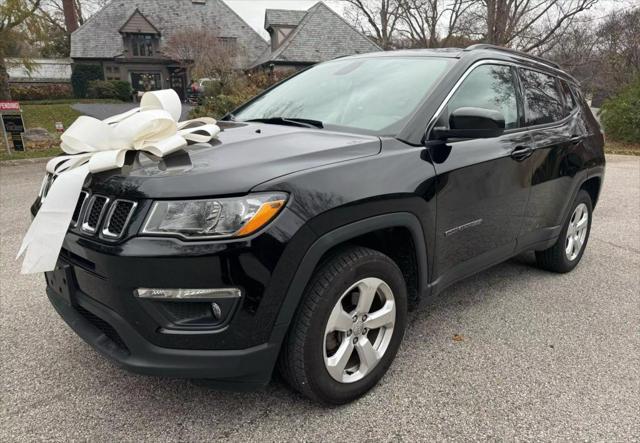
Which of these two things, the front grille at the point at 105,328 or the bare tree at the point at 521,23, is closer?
the front grille at the point at 105,328

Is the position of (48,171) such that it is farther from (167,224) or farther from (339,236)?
(339,236)

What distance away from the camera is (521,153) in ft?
10.2

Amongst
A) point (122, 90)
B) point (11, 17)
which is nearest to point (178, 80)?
point (122, 90)

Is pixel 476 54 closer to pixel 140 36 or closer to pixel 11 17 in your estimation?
pixel 11 17

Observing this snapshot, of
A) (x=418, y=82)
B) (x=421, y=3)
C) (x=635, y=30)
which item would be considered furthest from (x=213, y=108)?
(x=421, y=3)

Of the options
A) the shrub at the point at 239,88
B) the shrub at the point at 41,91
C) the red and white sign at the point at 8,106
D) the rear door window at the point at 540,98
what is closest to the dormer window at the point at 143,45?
the shrub at the point at 41,91

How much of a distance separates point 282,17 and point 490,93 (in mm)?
35575

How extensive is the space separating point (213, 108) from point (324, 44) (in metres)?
22.5

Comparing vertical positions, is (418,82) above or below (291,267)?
above

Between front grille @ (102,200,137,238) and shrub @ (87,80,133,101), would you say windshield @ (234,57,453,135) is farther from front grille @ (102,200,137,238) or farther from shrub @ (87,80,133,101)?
shrub @ (87,80,133,101)

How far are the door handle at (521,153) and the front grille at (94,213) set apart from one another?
2.41 m

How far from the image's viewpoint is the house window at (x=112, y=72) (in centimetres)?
3719

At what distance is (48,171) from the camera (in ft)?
7.79

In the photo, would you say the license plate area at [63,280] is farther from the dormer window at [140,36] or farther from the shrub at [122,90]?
the dormer window at [140,36]
